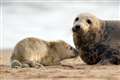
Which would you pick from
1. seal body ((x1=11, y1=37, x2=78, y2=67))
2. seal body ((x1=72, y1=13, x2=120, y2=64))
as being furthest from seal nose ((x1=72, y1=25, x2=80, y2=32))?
seal body ((x1=11, y1=37, x2=78, y2=67))

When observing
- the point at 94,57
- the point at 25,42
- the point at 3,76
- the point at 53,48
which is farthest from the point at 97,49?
the point at 3,76

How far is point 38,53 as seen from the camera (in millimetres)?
10922

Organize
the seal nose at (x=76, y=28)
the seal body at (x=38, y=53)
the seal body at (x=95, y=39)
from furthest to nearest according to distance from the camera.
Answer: the seal body at (x=95, y=39), the seal nose at (x=76, y=28), the seal body at (x=38, y=53)

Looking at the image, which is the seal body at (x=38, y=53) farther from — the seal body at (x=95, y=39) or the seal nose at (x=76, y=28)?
the seal nose at (x=76, y=28)

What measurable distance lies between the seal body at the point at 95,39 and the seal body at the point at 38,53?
0.34 metres

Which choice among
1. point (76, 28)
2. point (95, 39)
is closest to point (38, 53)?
point (76, 28)

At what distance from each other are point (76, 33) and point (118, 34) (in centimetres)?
112

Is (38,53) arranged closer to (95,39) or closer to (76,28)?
(76,28)

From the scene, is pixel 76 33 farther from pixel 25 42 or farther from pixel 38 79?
pixel 38 79

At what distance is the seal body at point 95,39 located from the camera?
11.3 metres

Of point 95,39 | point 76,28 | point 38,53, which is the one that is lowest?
point 38,53

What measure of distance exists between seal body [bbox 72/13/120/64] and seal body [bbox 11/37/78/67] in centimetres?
34

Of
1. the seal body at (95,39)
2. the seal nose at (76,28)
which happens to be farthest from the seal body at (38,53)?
the seal nose at (76,28)

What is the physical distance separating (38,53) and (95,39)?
65.6 inches
